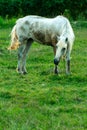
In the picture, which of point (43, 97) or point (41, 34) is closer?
point (43, 97)

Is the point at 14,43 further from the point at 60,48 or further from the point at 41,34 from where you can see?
the point at 60,48

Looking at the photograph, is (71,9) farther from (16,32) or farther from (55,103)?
(55,103)

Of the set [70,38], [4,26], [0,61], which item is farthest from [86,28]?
[70,38]

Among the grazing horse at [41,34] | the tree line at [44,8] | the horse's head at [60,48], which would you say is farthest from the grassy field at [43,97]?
the tree line at [44,8]

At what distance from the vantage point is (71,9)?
37.4 metres

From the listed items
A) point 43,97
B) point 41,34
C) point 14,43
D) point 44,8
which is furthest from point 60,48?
point 44,8

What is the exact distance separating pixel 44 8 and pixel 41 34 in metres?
23.8

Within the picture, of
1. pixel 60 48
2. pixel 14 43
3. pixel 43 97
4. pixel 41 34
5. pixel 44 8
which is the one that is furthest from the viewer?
pixel 44 8

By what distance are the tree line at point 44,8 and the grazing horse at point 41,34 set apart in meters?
23.2

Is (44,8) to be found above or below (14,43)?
below

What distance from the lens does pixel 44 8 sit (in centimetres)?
3656

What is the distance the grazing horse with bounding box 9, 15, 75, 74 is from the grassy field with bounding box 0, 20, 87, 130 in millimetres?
589

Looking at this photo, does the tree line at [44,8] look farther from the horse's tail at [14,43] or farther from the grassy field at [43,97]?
the horse's tail at [14,43]

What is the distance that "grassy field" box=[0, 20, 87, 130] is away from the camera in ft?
25.3
